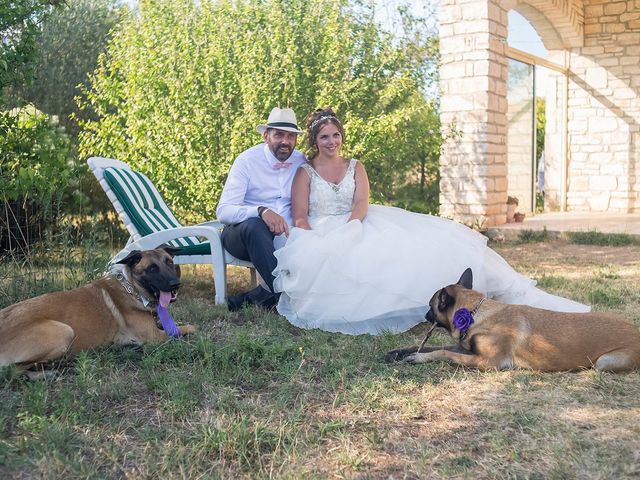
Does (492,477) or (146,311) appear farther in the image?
(146,311)

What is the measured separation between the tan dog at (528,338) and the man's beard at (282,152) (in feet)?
7.32

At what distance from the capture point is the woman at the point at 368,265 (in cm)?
450

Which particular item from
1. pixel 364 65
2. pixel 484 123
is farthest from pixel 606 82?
pixel 364 65

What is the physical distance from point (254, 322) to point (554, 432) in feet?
8.42

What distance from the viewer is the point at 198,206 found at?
854 cm

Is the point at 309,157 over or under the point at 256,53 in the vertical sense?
under

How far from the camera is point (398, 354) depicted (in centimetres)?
385

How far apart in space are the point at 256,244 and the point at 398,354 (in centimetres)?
170

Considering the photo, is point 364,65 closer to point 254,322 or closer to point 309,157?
point 309,157

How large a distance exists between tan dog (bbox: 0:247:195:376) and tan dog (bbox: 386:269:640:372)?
1.45 meters

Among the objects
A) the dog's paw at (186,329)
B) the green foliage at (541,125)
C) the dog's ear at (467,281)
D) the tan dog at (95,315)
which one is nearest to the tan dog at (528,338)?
the dog's ear at (467,281)

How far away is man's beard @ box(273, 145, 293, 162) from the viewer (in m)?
5.53

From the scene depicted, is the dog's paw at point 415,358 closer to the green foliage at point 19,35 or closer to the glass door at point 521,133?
the green foliage at point 19,35

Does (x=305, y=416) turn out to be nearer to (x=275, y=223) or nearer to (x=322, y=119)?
(x=275, y=223)
